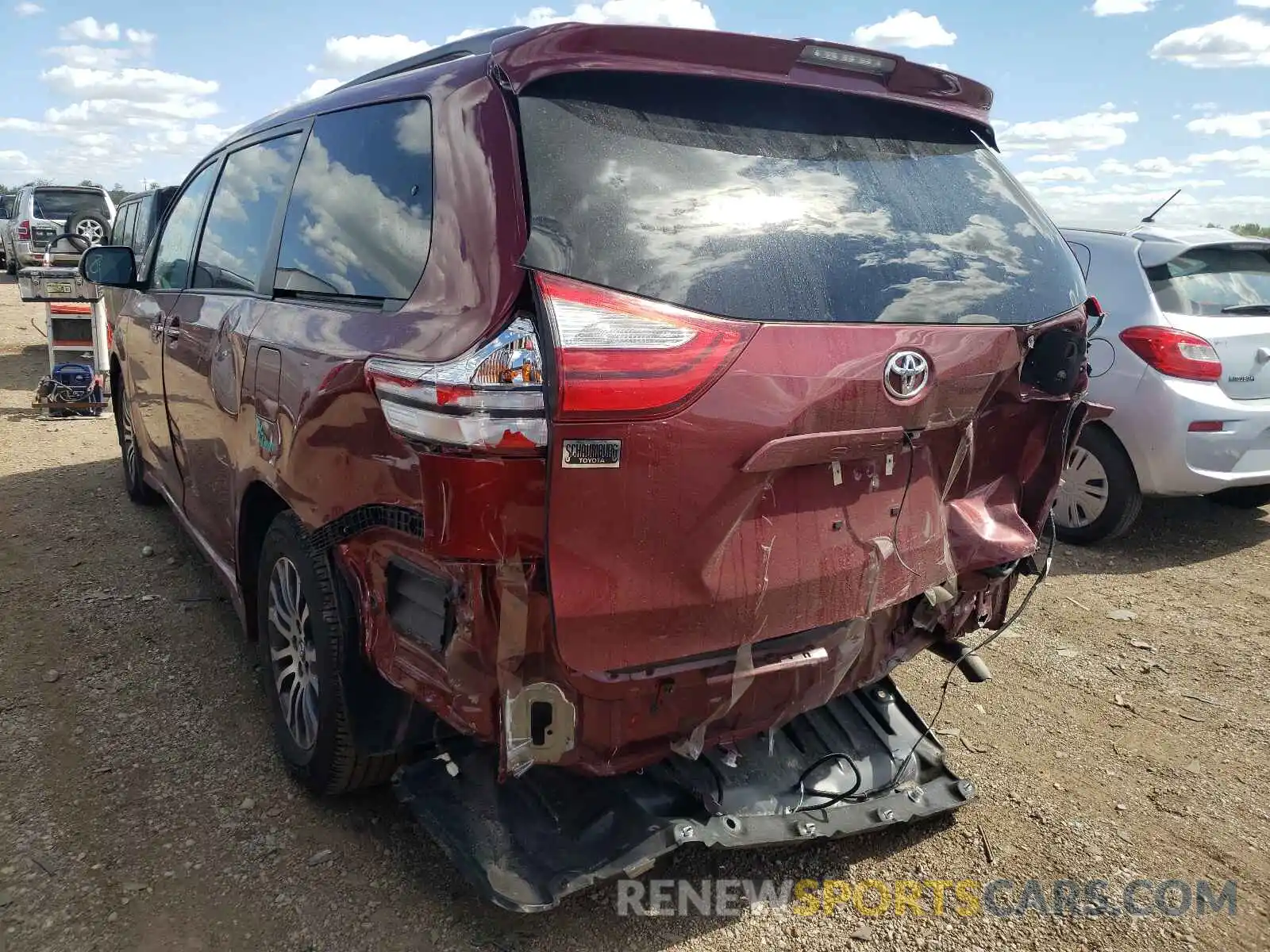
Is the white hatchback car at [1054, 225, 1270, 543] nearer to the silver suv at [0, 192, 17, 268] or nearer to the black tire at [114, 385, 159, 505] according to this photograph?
the black tire at [114, 385, 159, 505]

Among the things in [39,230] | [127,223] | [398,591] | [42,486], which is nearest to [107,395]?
[127,223]

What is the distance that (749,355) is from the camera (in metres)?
1.90

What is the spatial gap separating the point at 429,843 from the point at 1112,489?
432cm

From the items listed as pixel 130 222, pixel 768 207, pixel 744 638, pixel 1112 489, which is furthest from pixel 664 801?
pixel 130 222

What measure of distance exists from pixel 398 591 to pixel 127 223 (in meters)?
9.80

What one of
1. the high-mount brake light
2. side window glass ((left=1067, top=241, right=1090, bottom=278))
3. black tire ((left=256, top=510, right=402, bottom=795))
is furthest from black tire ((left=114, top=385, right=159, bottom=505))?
side window glass ((left=1067, top=241, right=1090, bottom=278))

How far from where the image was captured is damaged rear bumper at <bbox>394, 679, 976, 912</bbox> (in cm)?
225

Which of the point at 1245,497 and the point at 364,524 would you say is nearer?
the point at 364,524

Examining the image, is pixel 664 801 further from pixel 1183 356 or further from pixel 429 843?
pixel 1183 356

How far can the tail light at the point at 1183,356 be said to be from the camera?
16.4 ft

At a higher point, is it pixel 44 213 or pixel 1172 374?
pixel 44 213

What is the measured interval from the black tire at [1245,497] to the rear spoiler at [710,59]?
477 centimetres

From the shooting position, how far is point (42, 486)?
20.9ft

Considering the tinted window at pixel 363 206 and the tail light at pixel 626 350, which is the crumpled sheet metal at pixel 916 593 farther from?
the tinted window at pixel 363 206
